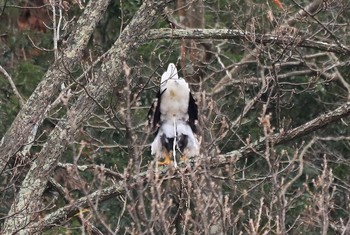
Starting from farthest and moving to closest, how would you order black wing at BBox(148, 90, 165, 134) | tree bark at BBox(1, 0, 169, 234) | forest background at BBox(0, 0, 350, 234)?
black wing at BBox(148, 90, 165, 134) → tree bark at BBox(1, 0, 169, 234) → forest background at BBox(0, 0, 350, 234)

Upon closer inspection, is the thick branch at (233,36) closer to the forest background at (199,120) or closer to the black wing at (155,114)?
the forest background at (199,120)

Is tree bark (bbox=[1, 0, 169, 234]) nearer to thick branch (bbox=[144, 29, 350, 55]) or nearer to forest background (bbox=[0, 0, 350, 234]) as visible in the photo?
forest background (bbox=[0, 0, 350, 234])

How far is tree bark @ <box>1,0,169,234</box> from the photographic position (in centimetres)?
749

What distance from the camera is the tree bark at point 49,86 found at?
25.3 feet

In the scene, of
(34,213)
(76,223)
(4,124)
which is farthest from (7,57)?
(34,213)

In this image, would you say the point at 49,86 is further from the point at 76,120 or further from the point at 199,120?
the point at 199,120

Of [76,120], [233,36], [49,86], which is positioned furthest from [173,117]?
[76,120]

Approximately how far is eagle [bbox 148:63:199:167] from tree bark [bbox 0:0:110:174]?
100 cm

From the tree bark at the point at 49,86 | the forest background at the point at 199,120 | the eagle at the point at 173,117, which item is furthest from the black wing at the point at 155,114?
the tree bark at the point at 49,86

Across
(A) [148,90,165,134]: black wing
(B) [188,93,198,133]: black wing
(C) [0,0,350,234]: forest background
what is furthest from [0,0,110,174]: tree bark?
(B) [188,93,198,133]: black wing

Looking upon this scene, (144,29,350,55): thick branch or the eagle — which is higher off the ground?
(144,29,350,55): thick branch

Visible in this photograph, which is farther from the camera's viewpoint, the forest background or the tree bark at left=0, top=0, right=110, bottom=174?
the tree bark at left=0, top=0, right=110, bottom=174

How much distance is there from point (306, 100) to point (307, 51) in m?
0.67

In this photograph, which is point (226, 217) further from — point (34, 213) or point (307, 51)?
point (307, 51)
